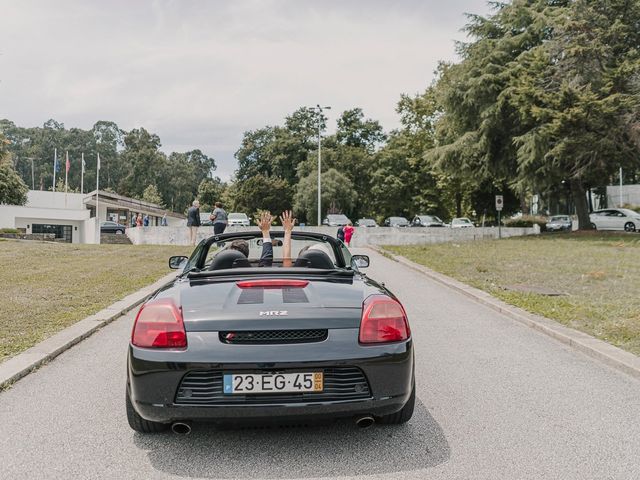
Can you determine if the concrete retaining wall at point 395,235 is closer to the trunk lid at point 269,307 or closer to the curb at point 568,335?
the curb at point 568,335

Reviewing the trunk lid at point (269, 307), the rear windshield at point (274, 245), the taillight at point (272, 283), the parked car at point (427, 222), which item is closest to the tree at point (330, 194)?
the parked car at point (427, 222)

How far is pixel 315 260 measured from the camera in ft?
15.4

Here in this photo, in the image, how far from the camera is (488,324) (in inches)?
340

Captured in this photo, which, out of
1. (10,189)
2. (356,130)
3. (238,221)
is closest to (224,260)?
(238,221)

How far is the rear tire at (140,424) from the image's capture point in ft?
12.4

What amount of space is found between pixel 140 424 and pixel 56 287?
8.57 m

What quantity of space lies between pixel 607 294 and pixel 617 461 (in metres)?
8.04

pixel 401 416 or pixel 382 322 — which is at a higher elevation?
pixel 382 322

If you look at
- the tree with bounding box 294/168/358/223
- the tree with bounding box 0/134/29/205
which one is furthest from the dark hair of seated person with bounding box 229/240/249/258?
the tree with bounding box 0/134/29/205

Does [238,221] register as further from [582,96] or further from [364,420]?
[364,420]

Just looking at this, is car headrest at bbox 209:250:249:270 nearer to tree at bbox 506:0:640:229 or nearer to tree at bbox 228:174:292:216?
tree at bbox 506:0:640:229

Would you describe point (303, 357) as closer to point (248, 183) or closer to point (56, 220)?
point (56, 220)

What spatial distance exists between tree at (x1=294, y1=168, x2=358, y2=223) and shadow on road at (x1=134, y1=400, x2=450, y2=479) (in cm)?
5908

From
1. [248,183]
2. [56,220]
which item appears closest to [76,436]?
[56,220]
